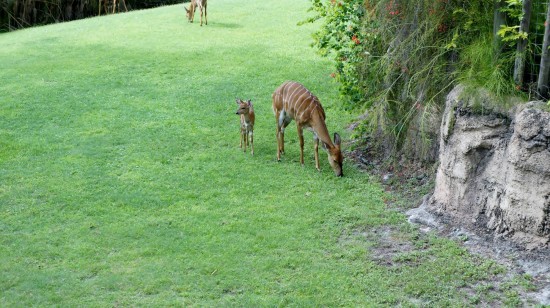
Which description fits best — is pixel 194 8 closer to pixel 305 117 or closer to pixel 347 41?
pixel 347 41

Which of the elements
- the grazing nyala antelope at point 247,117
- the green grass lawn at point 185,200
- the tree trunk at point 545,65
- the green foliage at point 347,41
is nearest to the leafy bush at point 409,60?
the green foliage at point 347,41

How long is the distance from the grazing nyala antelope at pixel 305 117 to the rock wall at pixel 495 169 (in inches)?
66.5

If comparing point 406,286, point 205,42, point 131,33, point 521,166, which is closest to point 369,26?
point 521,166

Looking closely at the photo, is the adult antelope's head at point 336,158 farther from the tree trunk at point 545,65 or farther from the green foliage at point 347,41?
the tree trunk at point 545,65

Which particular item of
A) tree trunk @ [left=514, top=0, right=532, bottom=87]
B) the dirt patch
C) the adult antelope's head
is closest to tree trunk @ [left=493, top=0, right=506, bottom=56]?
tree trunk @ [left=514, top=0, right=532, bottom=87]

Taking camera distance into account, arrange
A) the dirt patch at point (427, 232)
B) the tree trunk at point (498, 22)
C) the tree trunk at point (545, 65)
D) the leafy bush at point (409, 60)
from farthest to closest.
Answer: the leafy bush at point (409, 60) < the tree trunk at point (498, 22) < the tree trunk at point (545, 65) < the dirt patch at point (427, 232)

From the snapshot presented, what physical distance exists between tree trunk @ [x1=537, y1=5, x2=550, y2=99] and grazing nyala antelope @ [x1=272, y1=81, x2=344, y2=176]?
9.18 feet

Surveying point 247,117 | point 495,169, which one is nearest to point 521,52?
point 495,169

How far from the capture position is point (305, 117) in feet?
30.7

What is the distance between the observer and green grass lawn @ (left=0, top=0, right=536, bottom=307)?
6.42 metres

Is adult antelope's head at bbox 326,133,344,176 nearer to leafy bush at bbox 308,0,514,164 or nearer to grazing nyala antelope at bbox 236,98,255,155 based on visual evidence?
leafy bush at bbox 308,0,514,164

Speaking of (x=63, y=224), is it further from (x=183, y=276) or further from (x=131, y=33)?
(x=131, y=33)

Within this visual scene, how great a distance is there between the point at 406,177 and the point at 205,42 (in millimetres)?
7424

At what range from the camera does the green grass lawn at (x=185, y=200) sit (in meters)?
6.42
